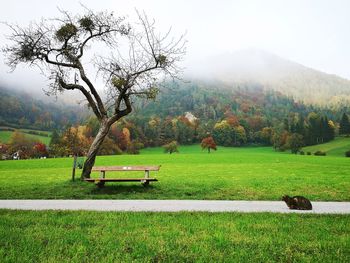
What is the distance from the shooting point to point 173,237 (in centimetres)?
721

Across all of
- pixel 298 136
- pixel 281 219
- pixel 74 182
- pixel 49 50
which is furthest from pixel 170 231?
pixel 298 136

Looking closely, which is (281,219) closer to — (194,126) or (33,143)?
(33,143)

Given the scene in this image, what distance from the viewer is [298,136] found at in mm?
126375

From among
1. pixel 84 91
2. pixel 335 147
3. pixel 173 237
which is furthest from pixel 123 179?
pixel 335 147

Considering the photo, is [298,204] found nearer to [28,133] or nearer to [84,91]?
[84,91]

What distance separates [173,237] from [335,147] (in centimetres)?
12609

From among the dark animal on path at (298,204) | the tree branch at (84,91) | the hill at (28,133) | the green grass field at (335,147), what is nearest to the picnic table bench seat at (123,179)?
the tree branch at (84,91)

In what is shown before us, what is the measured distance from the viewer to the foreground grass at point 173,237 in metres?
5.97

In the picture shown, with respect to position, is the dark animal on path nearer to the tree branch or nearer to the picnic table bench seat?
the picnic table bench seat

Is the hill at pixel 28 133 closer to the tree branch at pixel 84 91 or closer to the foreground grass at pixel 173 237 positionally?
the tree branch at pixel 84 91

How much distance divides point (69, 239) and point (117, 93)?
1311cm

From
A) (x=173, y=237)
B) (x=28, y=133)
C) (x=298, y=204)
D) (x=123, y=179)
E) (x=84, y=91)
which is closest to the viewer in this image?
(x=173, y=237)

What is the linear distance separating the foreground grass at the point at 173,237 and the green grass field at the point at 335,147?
4411 inches

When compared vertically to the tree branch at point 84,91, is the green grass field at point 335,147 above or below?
below
